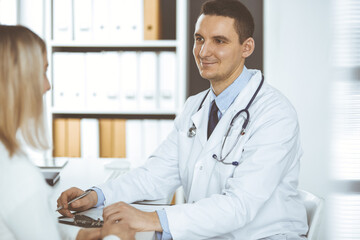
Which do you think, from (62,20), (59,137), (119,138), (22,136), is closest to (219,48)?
(22,136)

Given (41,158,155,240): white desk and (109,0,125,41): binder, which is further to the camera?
(109,0,125,41): binder

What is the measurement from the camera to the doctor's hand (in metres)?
1.13

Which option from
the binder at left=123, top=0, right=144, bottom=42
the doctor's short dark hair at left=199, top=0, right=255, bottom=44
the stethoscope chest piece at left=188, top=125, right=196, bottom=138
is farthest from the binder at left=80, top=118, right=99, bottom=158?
the doctor's short dark hair at left=199, top=0, right=255, bottom=44

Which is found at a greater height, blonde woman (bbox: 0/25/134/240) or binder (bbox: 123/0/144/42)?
binder (bbox: 123/0/144/42)

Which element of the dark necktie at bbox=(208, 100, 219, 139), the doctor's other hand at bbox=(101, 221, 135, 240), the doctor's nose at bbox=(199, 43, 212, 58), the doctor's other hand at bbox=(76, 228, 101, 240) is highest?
the doctor's nose at bbox=(199, 43, 212, 58)

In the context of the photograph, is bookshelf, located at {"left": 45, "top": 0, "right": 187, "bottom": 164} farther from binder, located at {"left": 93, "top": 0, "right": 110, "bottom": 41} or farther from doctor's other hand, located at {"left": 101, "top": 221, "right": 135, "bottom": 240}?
doctor's other hand, located at {"left": 101, "top": 221, "right": 135, "bottom": 240}

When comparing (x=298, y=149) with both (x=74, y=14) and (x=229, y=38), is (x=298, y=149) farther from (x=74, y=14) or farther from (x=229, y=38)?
(x=74, y=14)

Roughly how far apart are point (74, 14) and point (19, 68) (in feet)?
5.54

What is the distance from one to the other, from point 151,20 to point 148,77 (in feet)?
1.12

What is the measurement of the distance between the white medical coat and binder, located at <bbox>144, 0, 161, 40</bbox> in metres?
0.98

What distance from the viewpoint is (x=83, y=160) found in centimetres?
211

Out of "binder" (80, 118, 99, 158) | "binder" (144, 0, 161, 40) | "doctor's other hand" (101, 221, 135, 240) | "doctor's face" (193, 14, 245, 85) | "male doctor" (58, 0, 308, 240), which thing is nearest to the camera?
"doctor's other hand" (101, 221, 135, 240)

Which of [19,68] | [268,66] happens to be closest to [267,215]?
[19,68]

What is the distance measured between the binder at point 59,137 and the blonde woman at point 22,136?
160cm
